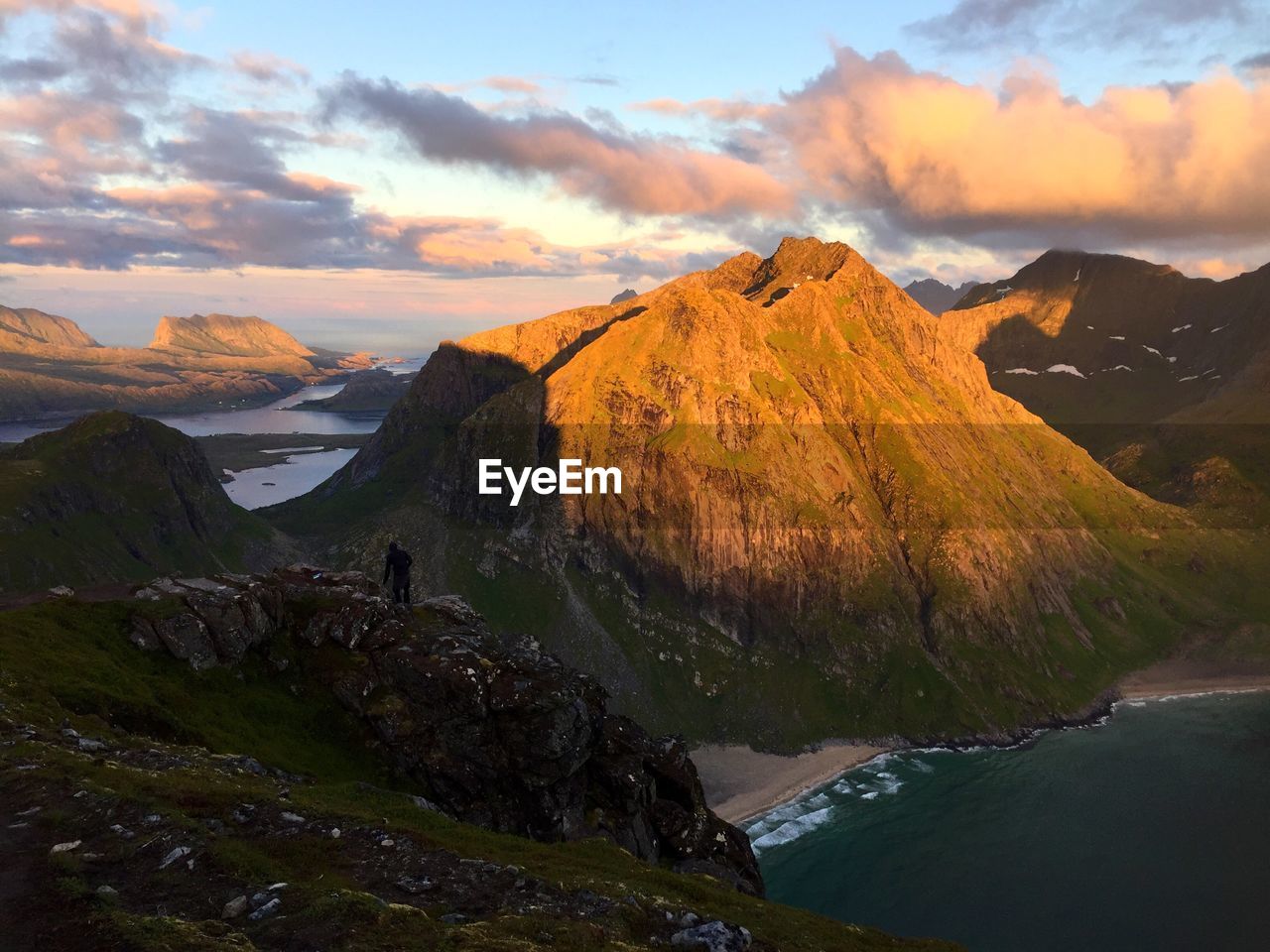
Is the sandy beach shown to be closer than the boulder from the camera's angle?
No

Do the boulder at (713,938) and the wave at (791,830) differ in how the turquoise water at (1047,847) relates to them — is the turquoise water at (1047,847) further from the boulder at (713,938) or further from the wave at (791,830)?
the boulder at (713,938)

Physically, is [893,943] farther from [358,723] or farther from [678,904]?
[358,723]

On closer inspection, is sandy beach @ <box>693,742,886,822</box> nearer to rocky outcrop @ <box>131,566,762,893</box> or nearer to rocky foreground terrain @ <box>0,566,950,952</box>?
rocky foreground terrain @ <box>0,566,950,952</box>

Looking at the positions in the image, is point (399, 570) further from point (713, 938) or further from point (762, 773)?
point (762, 773)

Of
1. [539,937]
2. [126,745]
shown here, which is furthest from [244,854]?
[126,745]

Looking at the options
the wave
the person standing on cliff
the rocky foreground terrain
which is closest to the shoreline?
the wave

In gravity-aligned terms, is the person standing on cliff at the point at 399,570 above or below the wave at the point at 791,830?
above

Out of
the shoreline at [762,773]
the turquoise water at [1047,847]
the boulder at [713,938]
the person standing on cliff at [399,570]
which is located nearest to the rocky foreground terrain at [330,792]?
the boulder at [713,938]
